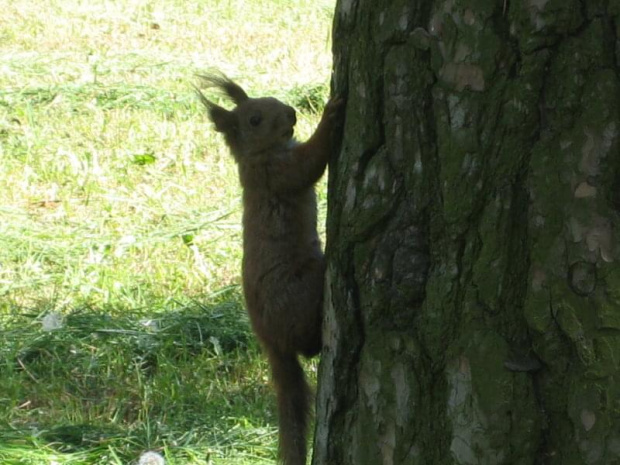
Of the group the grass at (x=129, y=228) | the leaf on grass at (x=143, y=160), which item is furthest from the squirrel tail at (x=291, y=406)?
the leaf on grass at (x=143, y=160)

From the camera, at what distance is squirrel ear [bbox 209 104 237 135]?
3.78m

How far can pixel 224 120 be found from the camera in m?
3.79

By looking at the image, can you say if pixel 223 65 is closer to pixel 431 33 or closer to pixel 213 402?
pixel 213 402

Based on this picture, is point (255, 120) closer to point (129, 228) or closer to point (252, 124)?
point (252, 124)

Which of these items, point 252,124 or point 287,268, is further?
point 252,124

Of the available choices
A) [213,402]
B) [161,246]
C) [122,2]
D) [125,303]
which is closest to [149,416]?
[213,402]

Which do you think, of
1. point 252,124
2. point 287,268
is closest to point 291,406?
point 287,268

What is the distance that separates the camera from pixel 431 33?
7.27 ft

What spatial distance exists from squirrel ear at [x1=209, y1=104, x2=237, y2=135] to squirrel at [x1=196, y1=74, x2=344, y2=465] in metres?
0.22

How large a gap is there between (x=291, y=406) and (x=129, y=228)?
9.50ft

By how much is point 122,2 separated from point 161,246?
4.75m

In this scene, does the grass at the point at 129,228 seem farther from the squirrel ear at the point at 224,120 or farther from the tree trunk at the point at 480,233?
the tree trunk at the point at 480,233

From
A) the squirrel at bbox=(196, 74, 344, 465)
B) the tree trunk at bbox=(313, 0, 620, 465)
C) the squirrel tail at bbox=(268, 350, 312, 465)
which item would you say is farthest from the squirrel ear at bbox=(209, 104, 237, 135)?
the tree trunk at bbox=(313, 0, 620, 465)

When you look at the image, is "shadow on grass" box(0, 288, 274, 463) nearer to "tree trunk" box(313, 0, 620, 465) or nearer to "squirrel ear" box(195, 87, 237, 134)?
"squirrel ear" box(195, 87, 237, 134)
